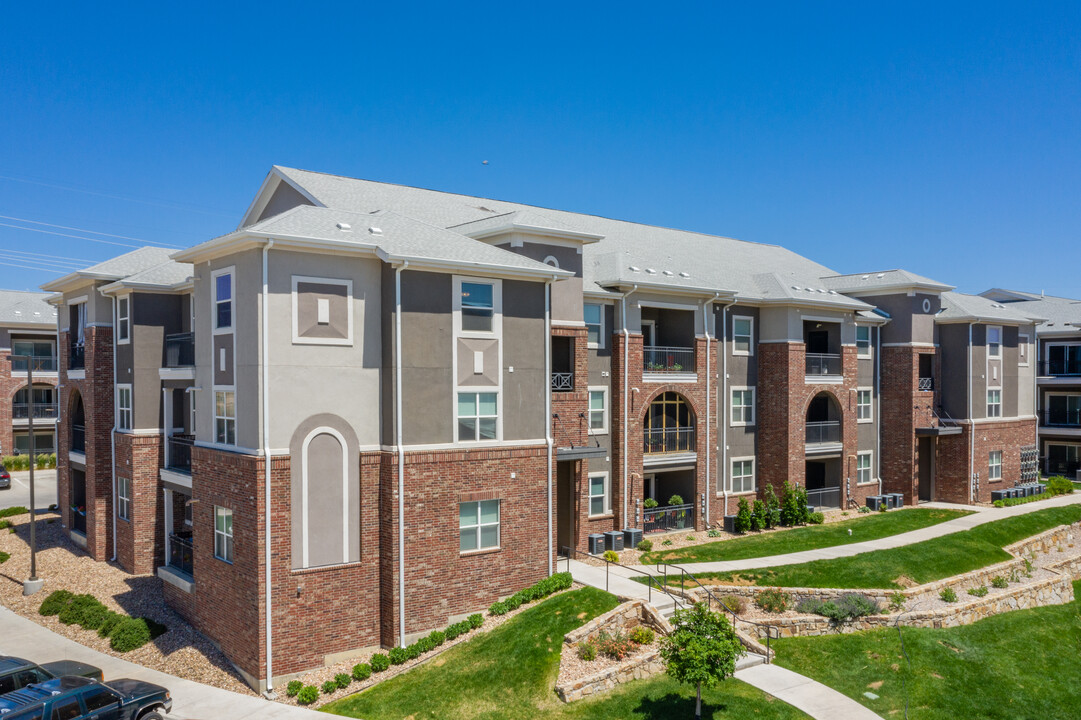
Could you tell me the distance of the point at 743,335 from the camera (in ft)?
106

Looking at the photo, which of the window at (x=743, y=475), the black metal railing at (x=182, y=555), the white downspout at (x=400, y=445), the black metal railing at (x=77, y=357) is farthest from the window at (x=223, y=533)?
the window at (x=743, y=475)

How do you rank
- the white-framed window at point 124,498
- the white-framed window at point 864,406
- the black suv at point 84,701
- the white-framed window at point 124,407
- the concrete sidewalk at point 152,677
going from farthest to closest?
the white-framed window at point 864,406, the white-framed window at point 124,407, the white-framed window at point 124,498, the concrete sidewalk at point 152,677, the black suv at point 84,701

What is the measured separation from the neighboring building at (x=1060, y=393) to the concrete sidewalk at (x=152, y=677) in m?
48.5

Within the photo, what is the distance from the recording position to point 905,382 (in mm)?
36781

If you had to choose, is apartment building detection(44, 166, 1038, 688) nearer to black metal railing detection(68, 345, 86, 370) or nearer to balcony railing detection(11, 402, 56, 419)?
black metal railing detection(68, 345, 86, 370)

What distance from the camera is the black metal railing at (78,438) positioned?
30875mm

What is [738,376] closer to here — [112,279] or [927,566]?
[927,566]

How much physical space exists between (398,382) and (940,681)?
15089 mm

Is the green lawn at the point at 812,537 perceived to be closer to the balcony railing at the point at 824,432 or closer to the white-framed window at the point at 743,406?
the balcony railing at the point at 824,432

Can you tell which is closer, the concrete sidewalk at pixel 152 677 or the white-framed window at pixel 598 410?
the concrete sidewalk at pixel 152 677

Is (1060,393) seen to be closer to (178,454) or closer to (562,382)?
(562,382)

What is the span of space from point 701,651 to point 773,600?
318 inches

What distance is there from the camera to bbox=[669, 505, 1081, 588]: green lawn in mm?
23312

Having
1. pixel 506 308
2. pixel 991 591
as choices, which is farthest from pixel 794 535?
pixel 506 308
